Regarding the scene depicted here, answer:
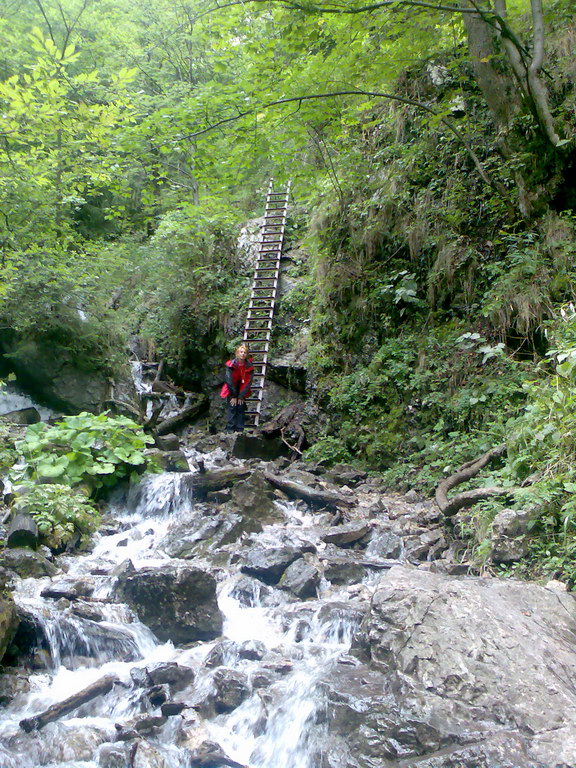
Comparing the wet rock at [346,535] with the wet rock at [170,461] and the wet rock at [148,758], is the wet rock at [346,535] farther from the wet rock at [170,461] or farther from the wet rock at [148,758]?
the wet rock at [148,758]

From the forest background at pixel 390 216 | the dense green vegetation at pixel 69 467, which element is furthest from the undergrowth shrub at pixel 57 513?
the forest background at pixel 390 216

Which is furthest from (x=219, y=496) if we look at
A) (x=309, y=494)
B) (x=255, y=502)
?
(x=309, y=494)

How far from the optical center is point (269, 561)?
539cm

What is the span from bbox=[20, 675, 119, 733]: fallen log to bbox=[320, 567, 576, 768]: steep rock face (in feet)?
5.26

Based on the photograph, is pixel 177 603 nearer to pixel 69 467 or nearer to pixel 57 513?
pixel 57 513

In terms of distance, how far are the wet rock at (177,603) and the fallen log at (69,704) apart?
0.66 m

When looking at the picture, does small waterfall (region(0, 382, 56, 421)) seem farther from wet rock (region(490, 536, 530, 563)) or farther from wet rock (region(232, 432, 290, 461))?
wet rock (region(490, 536, 530, 563))

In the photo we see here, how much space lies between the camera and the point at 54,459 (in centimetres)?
680

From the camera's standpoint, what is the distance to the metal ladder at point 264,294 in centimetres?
1136

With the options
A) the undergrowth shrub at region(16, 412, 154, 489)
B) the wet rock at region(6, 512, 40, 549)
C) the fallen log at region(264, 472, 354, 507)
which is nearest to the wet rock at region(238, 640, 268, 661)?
the wet rock at region(6, 512, 40, 549)

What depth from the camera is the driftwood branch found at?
5.33 m

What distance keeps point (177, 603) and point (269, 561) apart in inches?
47.7

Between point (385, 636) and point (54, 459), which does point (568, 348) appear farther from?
point (54, 459)

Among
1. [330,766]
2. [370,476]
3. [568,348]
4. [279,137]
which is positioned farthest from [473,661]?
[279,137]
